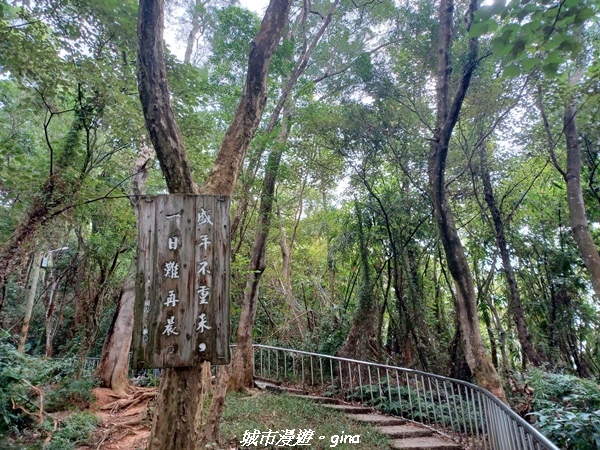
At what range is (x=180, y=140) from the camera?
299cm

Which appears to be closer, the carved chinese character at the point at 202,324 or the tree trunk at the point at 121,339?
the carved chinese character at the point at 202,324

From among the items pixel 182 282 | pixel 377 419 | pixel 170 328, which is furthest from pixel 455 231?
pixel 170 328

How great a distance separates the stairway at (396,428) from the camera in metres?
4.50

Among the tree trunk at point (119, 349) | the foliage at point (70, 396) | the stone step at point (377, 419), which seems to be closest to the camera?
the stone step at point (377, 419)

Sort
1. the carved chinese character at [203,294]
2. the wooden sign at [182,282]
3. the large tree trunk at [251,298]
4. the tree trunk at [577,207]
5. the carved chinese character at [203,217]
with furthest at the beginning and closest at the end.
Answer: the large tree trunk at [251,298] → the tree trunk at [577,207] → the carved chinese character at [203,217] → the carved chinese character at [203,294] → the wooden sign at [182,282]

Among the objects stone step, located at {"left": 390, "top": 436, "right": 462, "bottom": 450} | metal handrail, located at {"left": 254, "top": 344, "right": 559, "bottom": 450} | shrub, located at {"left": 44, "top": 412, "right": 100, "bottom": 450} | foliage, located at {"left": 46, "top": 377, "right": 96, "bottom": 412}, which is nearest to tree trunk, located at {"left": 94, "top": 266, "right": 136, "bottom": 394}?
foliage, located at {"left": 46, "top": 377, "right": 96, "bottom": 412}

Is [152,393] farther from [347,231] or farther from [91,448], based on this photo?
[347,231]

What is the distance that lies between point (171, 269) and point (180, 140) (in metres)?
1.21

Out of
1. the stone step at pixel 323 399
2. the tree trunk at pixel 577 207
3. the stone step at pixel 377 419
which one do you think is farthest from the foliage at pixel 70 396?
the tree trunk at pixel 577 207

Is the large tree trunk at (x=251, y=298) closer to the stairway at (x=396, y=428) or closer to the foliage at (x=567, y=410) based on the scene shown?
the stairway at (x=396, y=428)

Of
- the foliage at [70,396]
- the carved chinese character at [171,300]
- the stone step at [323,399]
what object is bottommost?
the stone step at [323,399]

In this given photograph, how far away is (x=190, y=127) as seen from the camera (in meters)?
6.07

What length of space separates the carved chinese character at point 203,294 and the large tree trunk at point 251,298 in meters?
4.21

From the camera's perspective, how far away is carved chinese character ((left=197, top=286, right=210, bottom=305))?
238 cm
